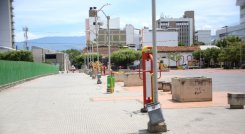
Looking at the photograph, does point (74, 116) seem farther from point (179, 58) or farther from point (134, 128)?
point (179, 58)

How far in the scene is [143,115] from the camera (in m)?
13.8

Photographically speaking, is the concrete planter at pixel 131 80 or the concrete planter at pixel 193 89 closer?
the concrete planter at pixel 193 89

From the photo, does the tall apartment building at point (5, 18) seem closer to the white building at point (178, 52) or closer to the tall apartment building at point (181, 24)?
the white building at point (178, 52)

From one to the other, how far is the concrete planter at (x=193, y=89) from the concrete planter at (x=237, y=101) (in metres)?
2.96

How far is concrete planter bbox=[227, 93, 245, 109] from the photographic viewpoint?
13.9m

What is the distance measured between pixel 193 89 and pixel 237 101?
10.4 feet

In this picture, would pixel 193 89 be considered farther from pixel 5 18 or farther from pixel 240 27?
pixel 240 27

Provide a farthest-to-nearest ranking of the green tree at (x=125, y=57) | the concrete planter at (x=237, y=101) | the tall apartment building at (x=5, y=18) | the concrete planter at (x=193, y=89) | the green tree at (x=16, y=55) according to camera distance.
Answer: the green tree at (x=125, y=57)
the green tree at (x=16, y=55)
the concrete planter at (x=193, y=89)
the concrete planter at (x=237, y=101)
the tall apartment building at (x=5, y=18)

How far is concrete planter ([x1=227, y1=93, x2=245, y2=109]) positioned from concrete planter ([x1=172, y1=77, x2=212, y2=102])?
2955 millimetres

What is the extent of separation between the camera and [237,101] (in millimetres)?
14062

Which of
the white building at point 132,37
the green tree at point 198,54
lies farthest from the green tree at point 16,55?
the white building at point 132,37

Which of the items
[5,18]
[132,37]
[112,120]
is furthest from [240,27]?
[112,120]

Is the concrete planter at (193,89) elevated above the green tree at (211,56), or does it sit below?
below

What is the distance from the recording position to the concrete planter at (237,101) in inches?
549
